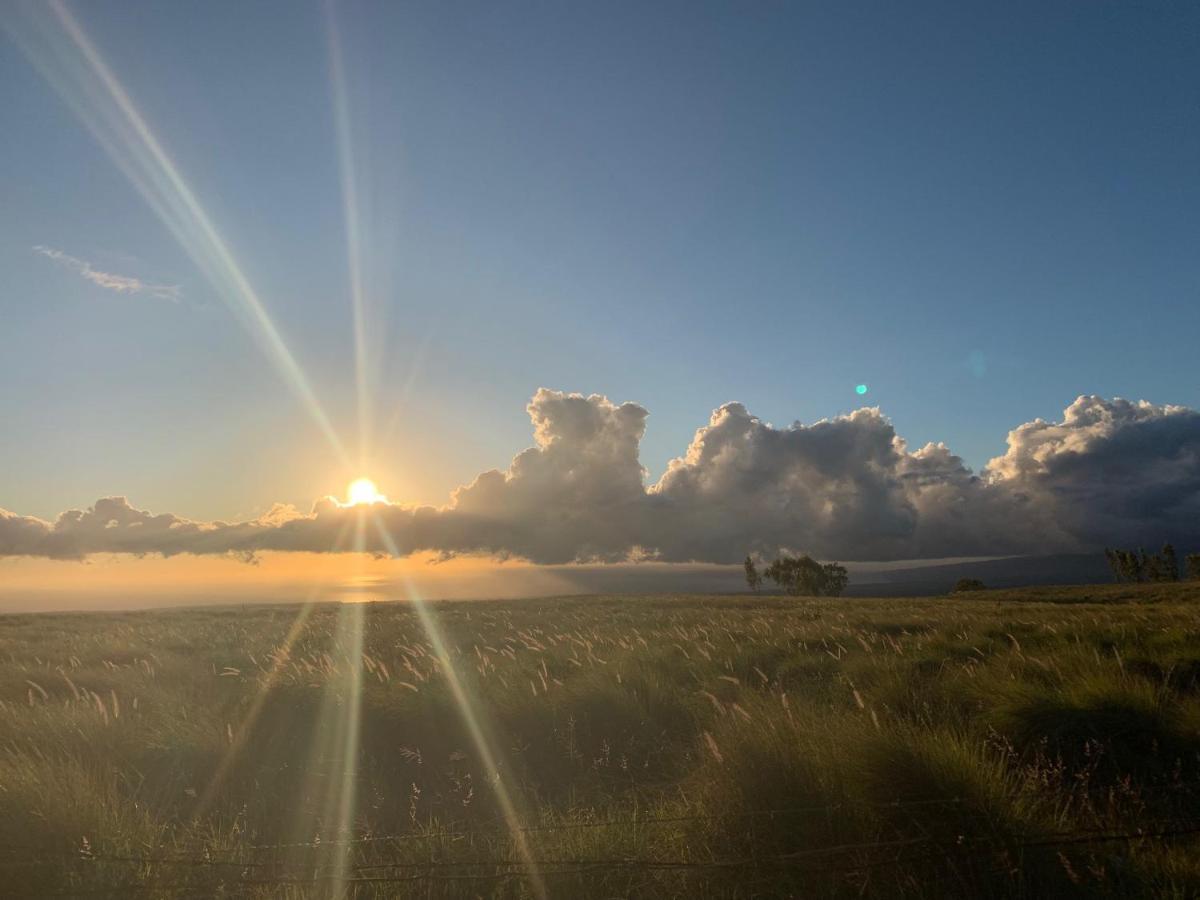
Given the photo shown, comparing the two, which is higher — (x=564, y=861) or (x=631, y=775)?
(x=564, y=861)

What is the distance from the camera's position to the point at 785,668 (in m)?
9.59

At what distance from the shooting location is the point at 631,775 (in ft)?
22.0

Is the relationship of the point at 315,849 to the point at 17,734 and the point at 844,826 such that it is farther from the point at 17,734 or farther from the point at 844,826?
the point at 17,734

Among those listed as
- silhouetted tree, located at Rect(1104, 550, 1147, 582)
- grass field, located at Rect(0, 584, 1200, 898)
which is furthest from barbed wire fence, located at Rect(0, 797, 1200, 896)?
silhouetted tree, located at Rect(1104, 550, 1147, 582)

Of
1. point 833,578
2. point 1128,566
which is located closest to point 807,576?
point 833,578

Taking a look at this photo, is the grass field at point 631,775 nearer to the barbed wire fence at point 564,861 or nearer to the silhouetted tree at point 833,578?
the barbed wire fence at point 564,861

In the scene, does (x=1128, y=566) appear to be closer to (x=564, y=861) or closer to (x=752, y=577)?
(x=752, y=577)

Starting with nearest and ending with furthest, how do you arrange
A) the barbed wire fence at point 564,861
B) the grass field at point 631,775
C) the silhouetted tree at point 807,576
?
the barbed wire fence at point 564,861, the grass field at point 631,775, the silhouetted tree at point 807,576

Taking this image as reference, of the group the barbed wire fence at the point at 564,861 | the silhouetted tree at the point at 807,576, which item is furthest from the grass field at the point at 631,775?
the silhouetted tree at the point at 807,576

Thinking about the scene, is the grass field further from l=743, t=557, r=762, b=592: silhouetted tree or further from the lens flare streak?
l=743, t=557, r=762, b=592: silhouetted tree

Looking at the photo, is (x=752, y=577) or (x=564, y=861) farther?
(x=752, y=577)

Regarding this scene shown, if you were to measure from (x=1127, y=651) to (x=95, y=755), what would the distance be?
38.5 ft

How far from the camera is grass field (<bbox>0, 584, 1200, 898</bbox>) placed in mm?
4031

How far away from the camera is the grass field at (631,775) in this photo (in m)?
4.03
